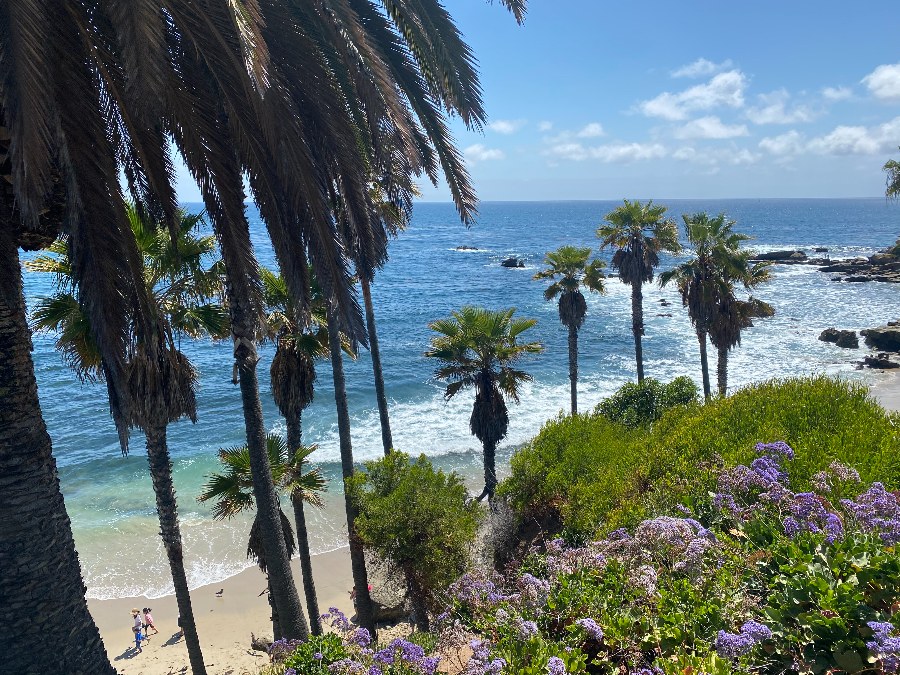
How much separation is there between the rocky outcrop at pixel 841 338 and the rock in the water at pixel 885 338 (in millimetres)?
962

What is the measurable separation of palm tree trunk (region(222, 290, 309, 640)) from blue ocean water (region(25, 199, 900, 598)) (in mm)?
10577

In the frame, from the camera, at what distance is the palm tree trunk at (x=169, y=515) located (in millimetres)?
10781

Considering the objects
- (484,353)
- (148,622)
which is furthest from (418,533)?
(148,622)

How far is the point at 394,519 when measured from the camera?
12.0 meters

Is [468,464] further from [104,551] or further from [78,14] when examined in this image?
[78,14]

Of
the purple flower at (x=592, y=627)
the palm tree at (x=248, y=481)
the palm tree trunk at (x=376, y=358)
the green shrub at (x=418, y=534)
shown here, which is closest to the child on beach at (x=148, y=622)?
the palm tree at (x=248, y=481)

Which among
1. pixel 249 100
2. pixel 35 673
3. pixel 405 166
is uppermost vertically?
pixel 249 100

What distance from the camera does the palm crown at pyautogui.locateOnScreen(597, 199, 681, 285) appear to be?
28.1 m

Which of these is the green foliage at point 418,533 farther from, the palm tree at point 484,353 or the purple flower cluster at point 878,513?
the purple flower cluster at point 878,513

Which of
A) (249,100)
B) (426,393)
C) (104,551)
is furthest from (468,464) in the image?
(249,100)

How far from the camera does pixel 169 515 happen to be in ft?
36.7

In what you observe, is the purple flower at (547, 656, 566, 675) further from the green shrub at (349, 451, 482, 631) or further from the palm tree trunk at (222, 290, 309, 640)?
the green shrub at (349, 451, 482, 631)

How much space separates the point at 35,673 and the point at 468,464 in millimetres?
24243

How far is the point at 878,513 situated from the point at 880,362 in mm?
43160
